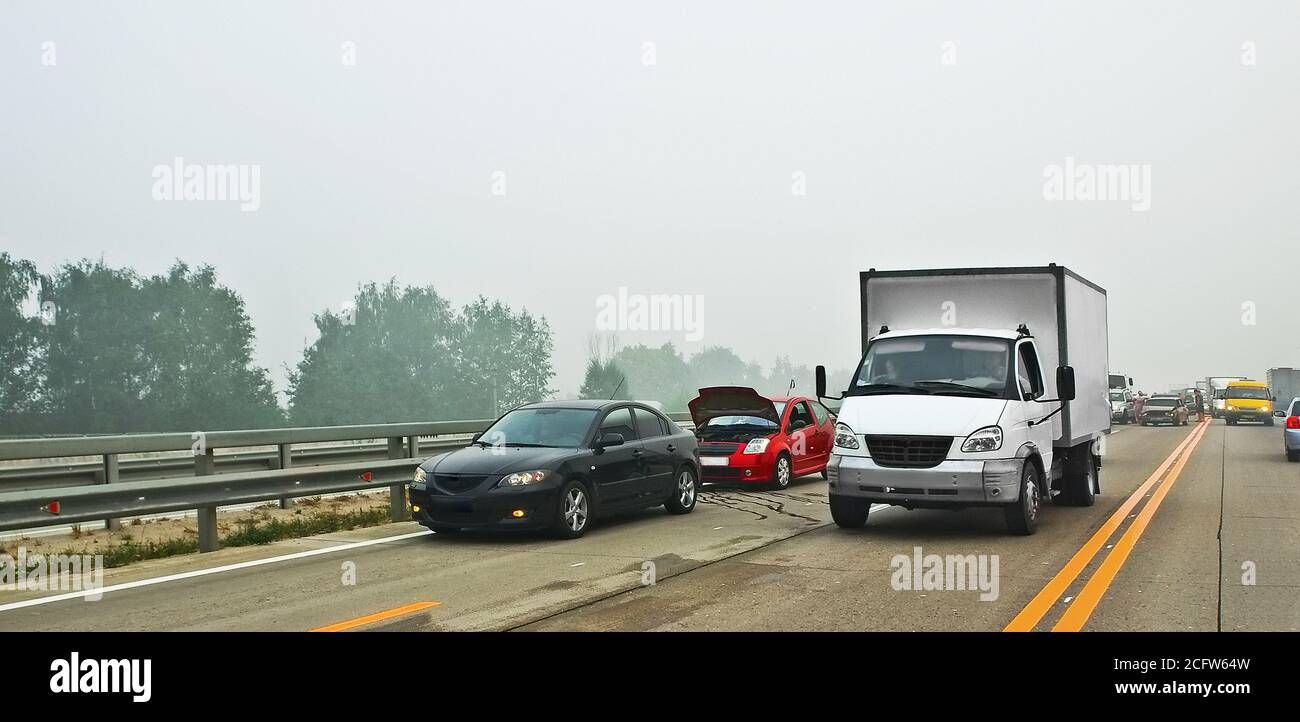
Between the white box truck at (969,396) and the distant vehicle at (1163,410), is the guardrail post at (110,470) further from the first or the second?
the distant vehicle at (1163,410)

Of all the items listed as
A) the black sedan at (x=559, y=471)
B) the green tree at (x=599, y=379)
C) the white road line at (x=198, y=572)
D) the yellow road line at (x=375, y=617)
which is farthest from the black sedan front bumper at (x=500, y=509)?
the green tree at (x=599, y=379)

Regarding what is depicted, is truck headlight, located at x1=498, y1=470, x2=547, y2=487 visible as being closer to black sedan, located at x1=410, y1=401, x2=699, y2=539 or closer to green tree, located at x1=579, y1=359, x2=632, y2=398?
black sedan, located at x1=410, y1=401, x2=699, y2=539

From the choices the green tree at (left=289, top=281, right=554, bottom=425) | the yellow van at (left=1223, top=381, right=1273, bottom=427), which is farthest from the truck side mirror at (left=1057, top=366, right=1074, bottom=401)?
the green tree at (left=289, top=281, right=554, bottom=425)

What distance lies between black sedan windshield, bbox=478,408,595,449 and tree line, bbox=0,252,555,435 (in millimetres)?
62631

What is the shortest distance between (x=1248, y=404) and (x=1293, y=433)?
33401mm

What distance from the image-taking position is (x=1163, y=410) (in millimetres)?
54312

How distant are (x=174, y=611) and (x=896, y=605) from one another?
199 inches

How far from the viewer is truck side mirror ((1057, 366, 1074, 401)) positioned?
11.8 m

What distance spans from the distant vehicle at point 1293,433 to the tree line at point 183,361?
6456cm

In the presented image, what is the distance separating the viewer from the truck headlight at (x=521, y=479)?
11.0 meters
